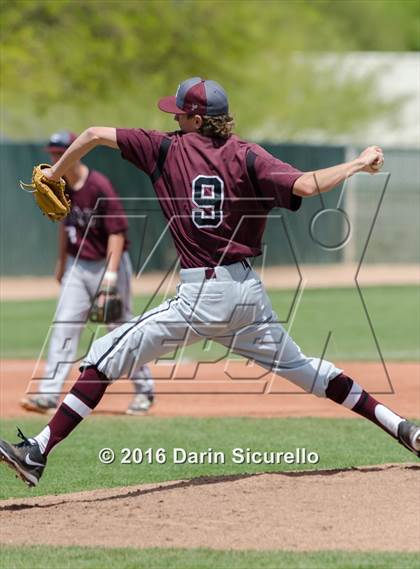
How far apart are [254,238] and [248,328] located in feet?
1.65

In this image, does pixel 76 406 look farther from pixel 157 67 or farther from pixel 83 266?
pixel 157 67

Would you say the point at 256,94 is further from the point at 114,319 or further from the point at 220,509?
the point at 220,509

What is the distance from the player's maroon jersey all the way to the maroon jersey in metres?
3.55

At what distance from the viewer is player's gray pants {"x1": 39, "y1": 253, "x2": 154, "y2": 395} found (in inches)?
410

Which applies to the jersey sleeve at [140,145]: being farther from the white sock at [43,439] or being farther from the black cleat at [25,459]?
the black cleat at [25,459]

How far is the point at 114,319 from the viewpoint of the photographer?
1034cm

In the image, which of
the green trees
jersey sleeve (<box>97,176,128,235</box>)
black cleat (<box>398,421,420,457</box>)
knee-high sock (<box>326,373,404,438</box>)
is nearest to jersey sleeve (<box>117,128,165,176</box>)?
knee-high sock (<box>326,373,404,438</box>)

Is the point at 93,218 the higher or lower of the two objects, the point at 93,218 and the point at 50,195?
the lower

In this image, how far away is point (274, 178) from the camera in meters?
6.39

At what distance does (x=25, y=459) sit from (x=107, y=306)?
3.82 metres

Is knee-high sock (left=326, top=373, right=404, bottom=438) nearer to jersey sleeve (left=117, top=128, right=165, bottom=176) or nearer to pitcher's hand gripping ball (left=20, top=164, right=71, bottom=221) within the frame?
jersey sleeve (left=117, top=128, right=165, bottom=176)

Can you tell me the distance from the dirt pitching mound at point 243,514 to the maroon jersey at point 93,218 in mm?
3527

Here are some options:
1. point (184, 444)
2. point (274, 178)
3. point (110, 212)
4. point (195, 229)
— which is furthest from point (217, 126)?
point (110, 212)

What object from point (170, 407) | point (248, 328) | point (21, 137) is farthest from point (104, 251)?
point (21, 137)
